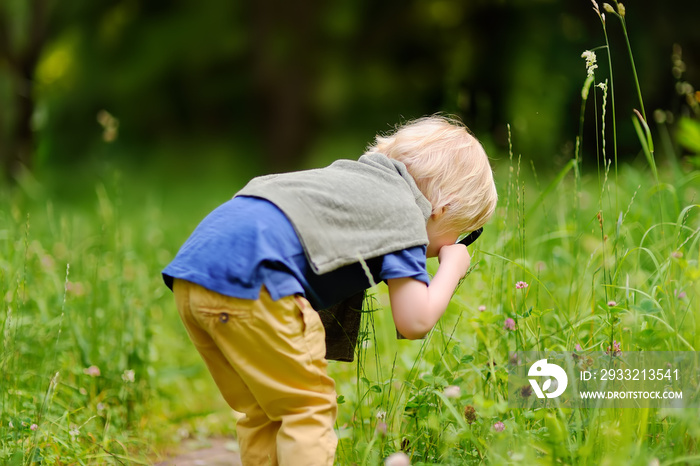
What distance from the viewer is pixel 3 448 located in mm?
1675

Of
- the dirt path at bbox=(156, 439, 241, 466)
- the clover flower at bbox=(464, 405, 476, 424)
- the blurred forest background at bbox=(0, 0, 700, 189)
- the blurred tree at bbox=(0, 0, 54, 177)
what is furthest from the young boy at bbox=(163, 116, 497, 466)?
the blurred forest background at bbox=(0, 0, 700, 189)

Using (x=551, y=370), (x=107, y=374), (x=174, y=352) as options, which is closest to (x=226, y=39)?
(x=174, y=352)

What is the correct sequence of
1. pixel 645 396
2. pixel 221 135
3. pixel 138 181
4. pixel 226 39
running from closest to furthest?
pixel 645 396
pixel 138 181
pixel 226 39
pixel 221 135

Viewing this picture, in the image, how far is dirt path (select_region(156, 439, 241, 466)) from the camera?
6.94 feet

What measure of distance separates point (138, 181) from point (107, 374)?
6702mm

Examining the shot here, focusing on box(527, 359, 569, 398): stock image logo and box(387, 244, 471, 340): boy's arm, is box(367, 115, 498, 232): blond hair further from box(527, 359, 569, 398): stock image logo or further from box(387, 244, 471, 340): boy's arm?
box(527, 359, 569, 398): stock image logo

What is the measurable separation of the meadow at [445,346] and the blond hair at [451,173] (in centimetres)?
9

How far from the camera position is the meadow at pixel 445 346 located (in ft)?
5.04

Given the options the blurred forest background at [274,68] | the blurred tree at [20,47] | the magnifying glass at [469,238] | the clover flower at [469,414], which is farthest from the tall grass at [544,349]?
the blurred forest background at [274,68]

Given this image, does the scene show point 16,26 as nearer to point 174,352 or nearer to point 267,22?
point 267,22

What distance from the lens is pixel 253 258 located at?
1501mm

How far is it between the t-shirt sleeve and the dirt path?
934 mm

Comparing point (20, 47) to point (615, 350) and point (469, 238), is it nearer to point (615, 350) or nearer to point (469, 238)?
point (469, 238)

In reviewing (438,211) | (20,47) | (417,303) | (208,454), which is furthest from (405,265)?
(20,47)
